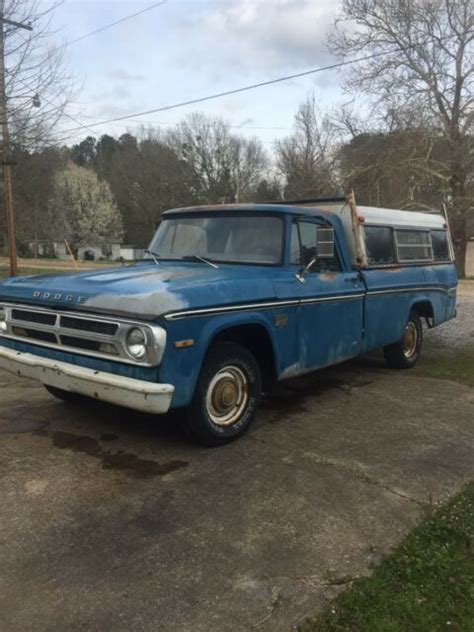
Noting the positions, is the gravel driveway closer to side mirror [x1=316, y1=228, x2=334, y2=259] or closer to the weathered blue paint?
the weathered blue paint

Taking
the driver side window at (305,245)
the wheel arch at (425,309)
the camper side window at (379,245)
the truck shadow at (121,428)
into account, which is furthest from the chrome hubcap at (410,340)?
the driver side window at (305,245)

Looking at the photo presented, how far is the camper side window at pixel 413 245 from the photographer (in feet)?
23.0

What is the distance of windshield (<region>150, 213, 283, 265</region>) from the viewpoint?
508cm

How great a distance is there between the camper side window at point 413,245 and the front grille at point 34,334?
4419 millimetres

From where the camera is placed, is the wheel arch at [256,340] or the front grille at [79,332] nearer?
the front grille at [79,332]

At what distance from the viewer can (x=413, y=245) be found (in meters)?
7.39

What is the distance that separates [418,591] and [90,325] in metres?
2.64

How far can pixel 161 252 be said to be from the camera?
5.65 m

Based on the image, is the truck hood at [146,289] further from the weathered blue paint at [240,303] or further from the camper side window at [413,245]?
the camper side window at [413,245]

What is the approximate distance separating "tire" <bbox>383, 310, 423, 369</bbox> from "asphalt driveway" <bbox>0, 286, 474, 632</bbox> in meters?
1.64

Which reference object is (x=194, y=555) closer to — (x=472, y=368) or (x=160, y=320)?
(x=160, y=320)

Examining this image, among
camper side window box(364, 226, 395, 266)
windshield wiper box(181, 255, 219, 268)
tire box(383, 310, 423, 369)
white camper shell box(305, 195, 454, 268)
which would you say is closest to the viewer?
windshield wiper box(181, 255, 219, 268)

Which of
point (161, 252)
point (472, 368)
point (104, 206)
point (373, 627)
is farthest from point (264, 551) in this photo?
point (104, 206)

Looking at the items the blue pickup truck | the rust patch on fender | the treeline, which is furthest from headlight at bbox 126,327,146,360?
the treeline
